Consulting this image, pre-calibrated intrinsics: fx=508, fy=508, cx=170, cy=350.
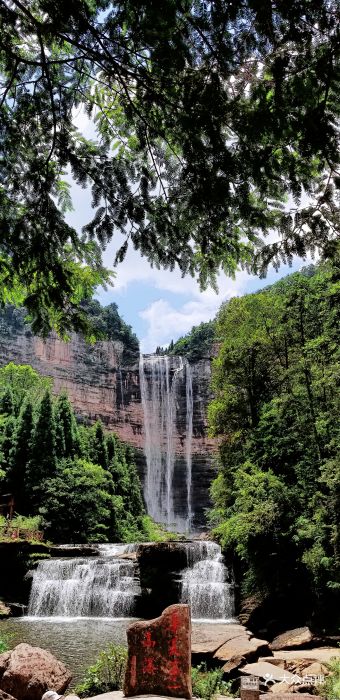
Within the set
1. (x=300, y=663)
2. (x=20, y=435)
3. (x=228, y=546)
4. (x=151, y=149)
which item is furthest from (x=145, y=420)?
(x=151, y=149)

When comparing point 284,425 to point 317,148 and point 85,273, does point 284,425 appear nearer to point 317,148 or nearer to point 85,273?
point 85,273

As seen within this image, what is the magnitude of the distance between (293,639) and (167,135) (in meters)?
10.5

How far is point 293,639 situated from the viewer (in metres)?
10.7

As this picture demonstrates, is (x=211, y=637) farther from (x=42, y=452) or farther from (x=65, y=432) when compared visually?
(x=65, y=432)

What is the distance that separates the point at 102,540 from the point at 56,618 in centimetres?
1146

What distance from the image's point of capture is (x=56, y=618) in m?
15.2

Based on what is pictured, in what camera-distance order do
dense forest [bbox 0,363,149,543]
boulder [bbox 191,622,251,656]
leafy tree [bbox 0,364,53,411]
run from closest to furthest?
boulder [bbox 191,622,251,656] < dense forest [bbox 0,363,149,543] < leafy tree [bbox 0,364,53,411]

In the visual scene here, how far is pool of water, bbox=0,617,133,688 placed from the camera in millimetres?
9633

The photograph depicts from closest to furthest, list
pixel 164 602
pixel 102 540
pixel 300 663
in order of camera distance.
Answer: pixel 300 663 → pixel 164 602 → pixel 102 540

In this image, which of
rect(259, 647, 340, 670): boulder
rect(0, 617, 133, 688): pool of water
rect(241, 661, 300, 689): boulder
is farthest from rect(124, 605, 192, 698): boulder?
rect(259, 647, 340, 670): boulder

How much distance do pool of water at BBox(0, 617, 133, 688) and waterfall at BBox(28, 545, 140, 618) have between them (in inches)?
31.0

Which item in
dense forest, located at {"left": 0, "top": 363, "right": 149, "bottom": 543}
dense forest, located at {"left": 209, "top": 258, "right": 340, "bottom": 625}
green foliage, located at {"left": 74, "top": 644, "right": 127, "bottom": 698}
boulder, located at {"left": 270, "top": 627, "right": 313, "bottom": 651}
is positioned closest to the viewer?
green foliage, located at {"left": 74, "top": 644, "right": 127, "bottom": 698}

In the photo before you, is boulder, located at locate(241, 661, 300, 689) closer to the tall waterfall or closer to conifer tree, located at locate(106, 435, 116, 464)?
conifer tree, located at locate(106, 435, 116, 464)

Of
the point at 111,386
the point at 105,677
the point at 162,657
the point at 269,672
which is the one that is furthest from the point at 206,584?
the point at 111,386
